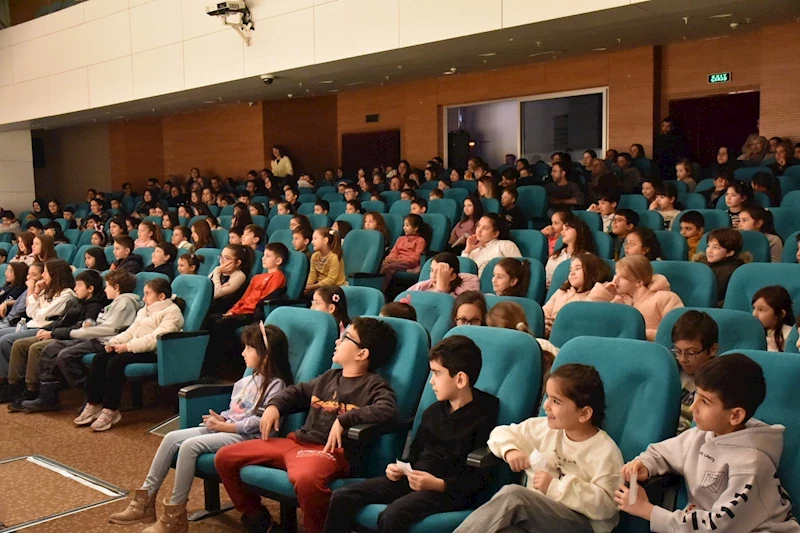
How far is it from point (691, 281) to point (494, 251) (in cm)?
169

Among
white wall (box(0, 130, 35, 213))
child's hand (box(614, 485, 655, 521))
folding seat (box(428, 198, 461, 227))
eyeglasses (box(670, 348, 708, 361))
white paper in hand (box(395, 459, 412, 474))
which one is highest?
white wall (box(0, 130, 35, 213))

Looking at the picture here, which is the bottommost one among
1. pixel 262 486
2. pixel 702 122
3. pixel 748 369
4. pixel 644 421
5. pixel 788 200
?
pixel 262 486

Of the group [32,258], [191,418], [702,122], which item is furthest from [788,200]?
[32,258]

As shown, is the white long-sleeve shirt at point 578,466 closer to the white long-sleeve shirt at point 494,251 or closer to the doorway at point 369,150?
the white long-sleeve shirt at point 494,251

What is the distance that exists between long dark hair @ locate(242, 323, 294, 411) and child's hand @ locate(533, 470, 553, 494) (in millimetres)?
1320

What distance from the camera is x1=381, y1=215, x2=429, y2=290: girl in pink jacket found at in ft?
19.5

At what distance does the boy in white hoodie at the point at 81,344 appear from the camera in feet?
15.3

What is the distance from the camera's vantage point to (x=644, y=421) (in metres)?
2.15

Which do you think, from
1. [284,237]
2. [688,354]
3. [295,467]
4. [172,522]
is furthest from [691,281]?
[284,237]

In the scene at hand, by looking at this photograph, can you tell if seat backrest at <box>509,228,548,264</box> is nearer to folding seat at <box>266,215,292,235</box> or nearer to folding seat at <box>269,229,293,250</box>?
folding seat at <box>269,229,293,250</box>

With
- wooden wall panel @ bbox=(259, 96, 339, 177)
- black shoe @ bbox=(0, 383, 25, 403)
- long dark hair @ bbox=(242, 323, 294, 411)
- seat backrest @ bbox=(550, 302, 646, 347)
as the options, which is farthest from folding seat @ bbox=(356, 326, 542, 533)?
wooden wall panel @ bbox=(259, 96, 339, 177)

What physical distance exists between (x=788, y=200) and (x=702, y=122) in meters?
3.44

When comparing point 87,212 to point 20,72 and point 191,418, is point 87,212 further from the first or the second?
point 191,418

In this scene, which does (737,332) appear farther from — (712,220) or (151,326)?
(151,326)
